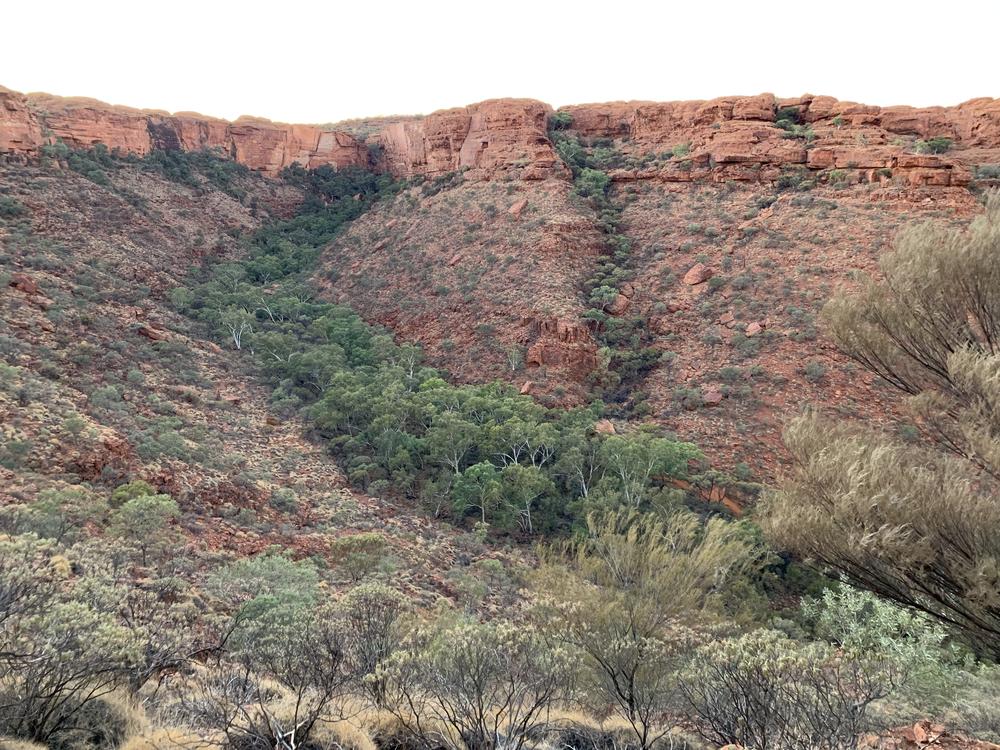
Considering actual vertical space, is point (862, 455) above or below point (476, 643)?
above

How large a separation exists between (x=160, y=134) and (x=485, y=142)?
19277 mm

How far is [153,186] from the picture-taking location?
32312 mm

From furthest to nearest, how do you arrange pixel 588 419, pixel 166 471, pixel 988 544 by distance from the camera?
pixel 588 419 → pixel 166 471 → pixel 988 544

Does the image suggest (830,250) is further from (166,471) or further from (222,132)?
(222,132)

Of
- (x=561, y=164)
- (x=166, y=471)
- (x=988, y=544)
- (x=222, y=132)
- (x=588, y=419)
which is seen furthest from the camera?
(x=222, y=132)

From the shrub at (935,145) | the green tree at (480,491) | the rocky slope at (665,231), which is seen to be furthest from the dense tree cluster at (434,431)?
the shrub at (935,145)

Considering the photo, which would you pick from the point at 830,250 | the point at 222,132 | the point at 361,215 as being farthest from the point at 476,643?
the point at 222,132

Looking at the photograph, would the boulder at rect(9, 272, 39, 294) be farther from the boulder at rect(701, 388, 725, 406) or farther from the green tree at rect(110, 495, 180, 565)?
the boulder at rect(701, 388, 725, 406)

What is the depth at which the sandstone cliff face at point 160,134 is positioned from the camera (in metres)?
28.9

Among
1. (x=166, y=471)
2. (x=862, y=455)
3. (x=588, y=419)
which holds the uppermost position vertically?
(x=862, y=455)

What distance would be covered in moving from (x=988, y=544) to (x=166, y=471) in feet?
50.0

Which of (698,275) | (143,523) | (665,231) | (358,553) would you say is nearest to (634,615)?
(358,553)

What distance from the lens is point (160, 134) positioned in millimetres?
35844

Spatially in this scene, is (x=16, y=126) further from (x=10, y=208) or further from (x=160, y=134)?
(x=160, y=134)
